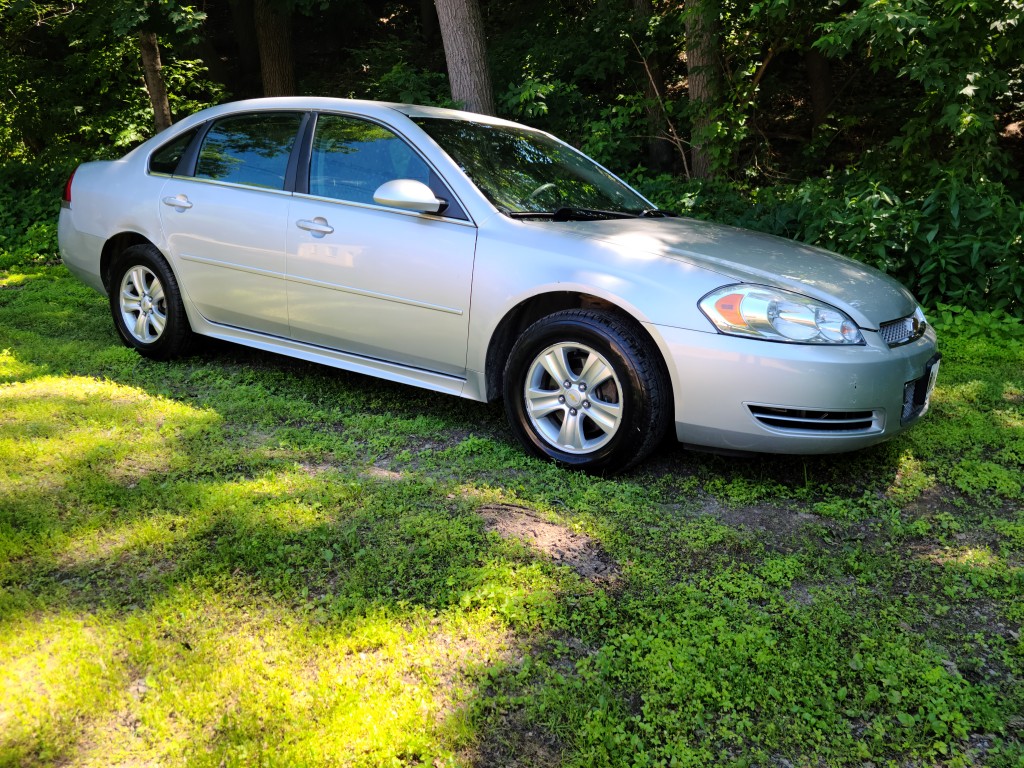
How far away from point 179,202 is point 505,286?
2.27 metres

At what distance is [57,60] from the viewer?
46.0ft

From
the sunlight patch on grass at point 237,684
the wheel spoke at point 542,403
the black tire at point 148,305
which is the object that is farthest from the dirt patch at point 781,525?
the black tire at point 148,305

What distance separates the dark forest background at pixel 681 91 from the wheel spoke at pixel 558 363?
373 centimetres

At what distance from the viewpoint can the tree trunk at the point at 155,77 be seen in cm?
1086

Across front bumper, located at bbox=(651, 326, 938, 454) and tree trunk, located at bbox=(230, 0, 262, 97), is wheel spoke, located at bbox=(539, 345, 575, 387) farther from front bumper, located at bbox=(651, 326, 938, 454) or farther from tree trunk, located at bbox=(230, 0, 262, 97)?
tree trunk, located at bbox=(230, 0, 262, 97)

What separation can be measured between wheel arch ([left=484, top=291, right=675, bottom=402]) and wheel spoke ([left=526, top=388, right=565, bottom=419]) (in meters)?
0.16

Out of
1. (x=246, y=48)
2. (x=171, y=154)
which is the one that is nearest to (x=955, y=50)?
(x=171, y=154)

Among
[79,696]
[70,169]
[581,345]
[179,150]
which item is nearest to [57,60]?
[70,169]

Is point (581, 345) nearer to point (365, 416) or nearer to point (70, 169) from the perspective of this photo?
point (365, 416)

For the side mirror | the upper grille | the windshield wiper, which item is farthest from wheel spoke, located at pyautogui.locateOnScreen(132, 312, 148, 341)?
the upper grille

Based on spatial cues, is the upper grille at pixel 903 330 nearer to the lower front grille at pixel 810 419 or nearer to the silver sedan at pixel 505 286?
the silver sedan at pixel 505 286

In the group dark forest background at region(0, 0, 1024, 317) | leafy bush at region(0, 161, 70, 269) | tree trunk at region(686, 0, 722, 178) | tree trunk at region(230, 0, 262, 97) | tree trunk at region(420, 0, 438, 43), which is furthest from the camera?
tree trunk at region(420, 0, 438, 43)

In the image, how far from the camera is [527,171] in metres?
4.59

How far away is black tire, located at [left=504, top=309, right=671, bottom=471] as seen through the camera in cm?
368
